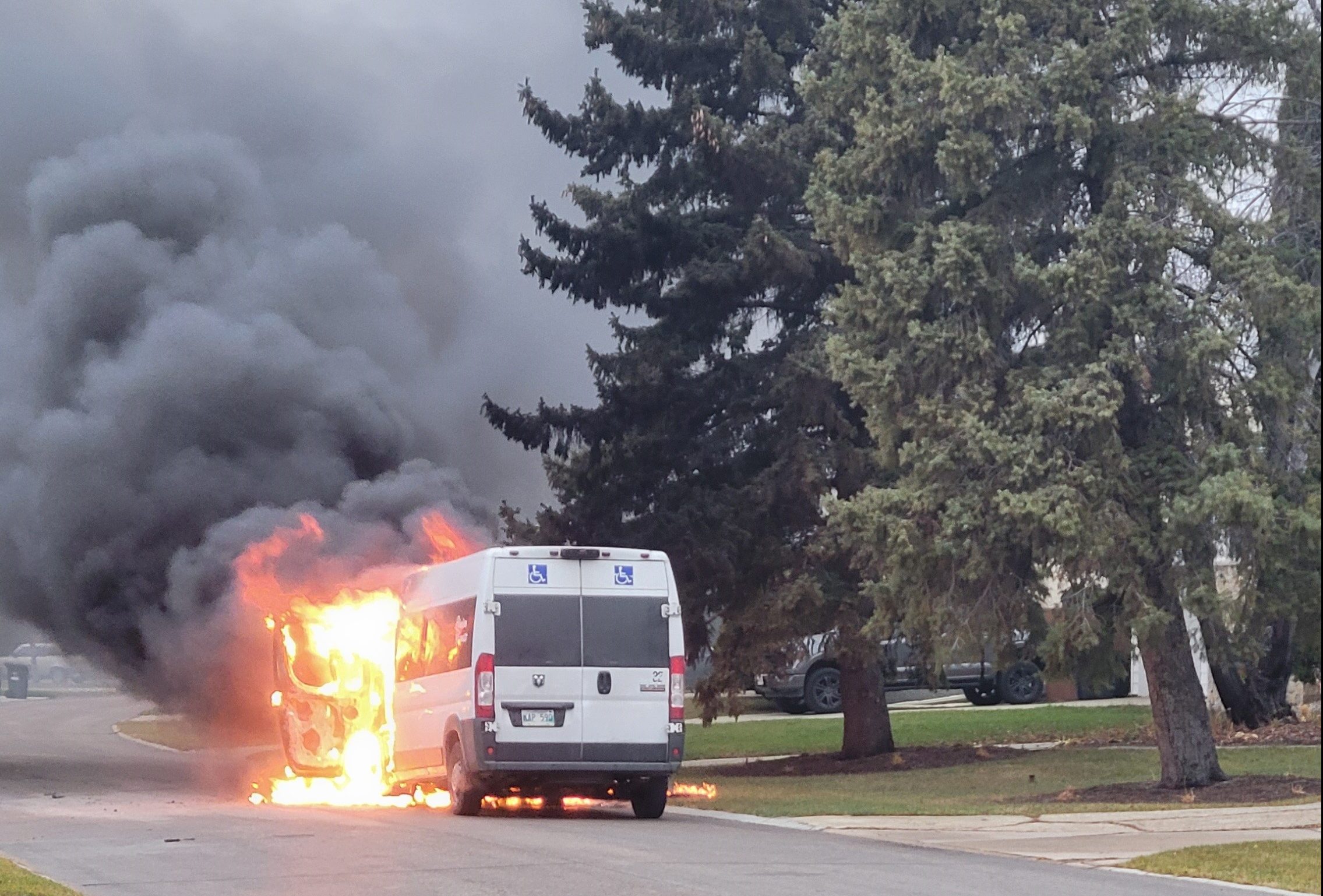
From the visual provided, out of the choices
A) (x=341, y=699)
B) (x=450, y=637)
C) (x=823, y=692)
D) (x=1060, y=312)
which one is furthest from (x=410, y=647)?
(x=823, y=692)

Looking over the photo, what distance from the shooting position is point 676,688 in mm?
15680

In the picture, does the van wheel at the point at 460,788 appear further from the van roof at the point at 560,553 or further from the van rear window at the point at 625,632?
the van roof at the point at 560,553

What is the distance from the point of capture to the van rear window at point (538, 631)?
50.2 feet

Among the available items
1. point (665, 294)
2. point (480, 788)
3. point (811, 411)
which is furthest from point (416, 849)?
point (665, 294)

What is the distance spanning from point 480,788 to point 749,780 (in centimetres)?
648

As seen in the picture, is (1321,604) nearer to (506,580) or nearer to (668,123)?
(506,580)

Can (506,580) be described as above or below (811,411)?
below

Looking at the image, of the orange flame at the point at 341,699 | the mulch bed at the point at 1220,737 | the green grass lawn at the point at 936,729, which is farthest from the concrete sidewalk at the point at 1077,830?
the green grass lawn at the point at 936,729

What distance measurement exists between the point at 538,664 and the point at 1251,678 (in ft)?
23.5

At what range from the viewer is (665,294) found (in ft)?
78.6

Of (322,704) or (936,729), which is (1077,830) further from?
(936,729)

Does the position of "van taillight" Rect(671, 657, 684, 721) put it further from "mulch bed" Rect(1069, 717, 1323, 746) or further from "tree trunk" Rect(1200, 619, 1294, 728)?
"mulch bed" Rect(1069, 717, 1323, 746)

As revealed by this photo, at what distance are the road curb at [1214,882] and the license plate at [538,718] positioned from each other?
5.15 m

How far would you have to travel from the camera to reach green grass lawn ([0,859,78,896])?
10.1 m
